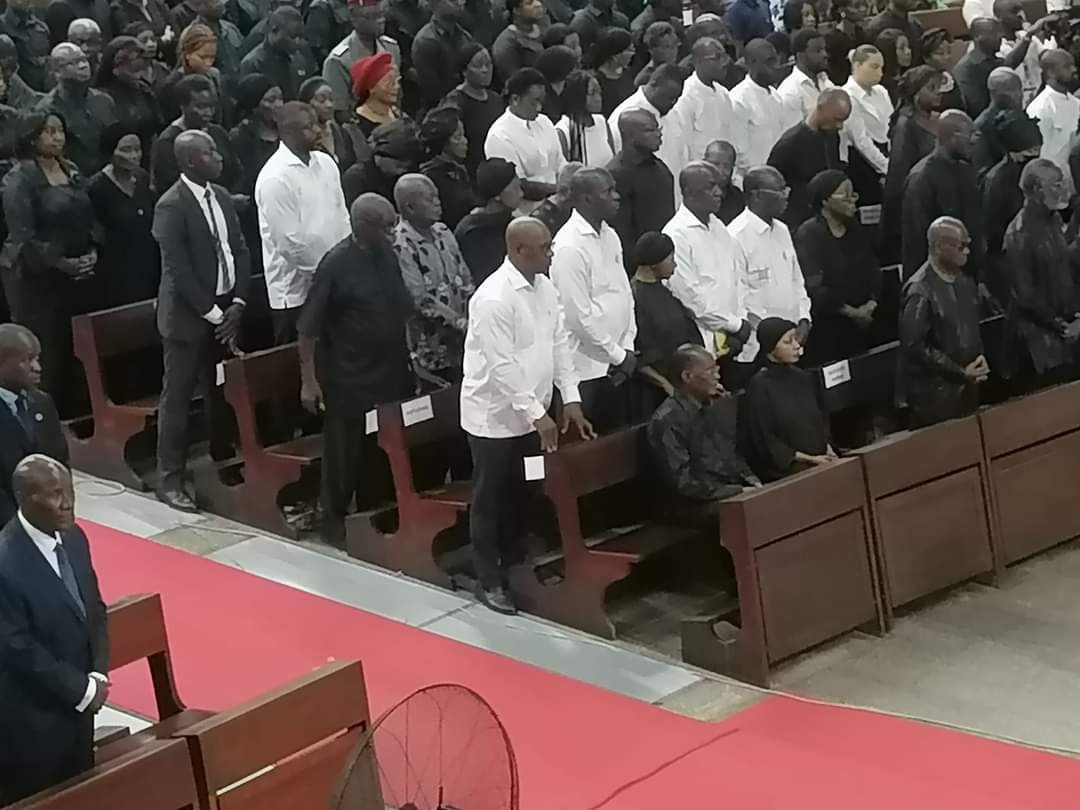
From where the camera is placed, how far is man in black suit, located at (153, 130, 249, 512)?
6496mm

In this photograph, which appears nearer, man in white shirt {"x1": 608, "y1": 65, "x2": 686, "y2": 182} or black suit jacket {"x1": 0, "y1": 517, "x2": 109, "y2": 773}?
black suit jacket {"x1": 0, "y1": 517, "x2": 109, "y2": 773}

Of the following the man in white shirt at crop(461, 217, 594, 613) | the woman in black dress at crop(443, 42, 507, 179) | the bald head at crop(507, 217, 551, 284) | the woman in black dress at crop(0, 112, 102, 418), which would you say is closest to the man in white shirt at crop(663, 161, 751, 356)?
the man in white shirt at crop(461, 217, 594, 613)

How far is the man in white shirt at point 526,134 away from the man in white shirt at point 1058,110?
2.89 metres

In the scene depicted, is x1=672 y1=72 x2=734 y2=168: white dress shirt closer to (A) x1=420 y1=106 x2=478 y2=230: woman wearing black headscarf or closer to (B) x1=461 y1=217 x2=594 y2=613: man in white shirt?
(A) x1=420 y1=106 x2=478 y2=230: woman wearing black headscarf

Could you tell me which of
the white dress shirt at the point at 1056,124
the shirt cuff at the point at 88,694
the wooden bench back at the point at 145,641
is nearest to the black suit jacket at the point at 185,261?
the wooden bench back at the point at 145,641

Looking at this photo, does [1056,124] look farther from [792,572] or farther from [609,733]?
[609,733]

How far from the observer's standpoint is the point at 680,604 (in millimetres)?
5973

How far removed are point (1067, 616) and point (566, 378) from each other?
205 cm

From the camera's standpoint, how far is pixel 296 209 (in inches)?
260

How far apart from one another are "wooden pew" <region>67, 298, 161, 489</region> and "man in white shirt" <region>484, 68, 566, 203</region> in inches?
71.1

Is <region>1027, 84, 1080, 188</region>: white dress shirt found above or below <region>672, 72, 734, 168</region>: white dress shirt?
below

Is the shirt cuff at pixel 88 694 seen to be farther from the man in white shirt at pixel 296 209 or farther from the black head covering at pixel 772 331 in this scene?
the man in white shirt at pixel 296 209

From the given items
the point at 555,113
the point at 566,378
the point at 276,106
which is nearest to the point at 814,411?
the point at 566,378

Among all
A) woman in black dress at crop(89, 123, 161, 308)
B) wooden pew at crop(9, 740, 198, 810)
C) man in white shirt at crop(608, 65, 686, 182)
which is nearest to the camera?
wooden pew at crop(9, 740, 198, 810)
